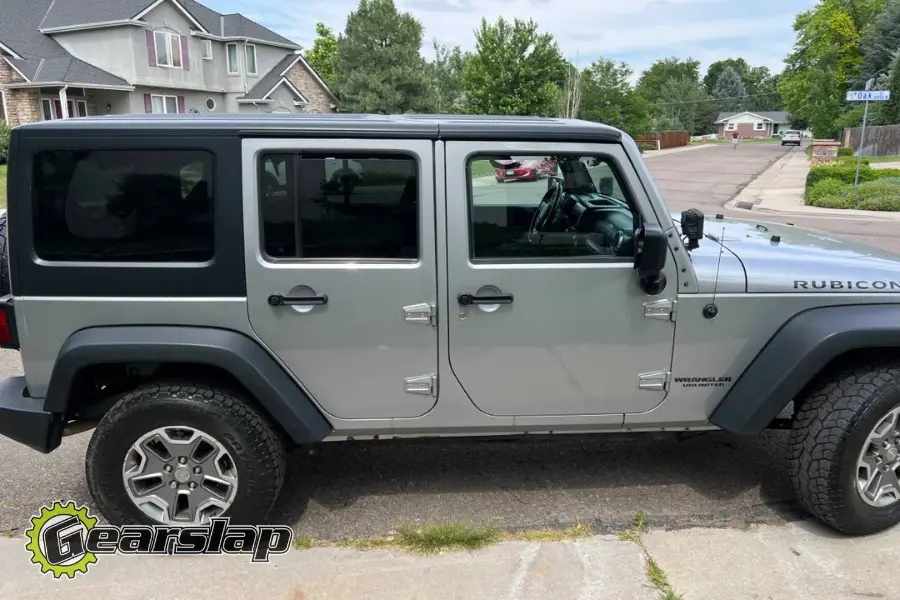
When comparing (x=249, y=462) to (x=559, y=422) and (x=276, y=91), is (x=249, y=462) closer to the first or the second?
(x=559, y=422)

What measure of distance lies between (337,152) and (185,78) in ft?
118

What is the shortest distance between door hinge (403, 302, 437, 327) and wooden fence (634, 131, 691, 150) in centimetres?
5462

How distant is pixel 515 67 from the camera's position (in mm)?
38156

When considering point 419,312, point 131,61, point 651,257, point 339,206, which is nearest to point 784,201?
point 651,257

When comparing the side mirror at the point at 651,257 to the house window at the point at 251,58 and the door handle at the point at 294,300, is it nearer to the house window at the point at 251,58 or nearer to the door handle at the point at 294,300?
the door handle at the point at 294,300

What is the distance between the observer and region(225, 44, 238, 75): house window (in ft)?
123

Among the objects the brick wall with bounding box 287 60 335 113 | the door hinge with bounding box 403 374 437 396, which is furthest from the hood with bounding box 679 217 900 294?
the brick wall with bounding box 287 60 335 113

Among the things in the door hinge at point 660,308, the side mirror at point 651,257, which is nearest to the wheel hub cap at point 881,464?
the door hinge at point 660,308

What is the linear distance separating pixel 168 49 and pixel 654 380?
3590 centimetres

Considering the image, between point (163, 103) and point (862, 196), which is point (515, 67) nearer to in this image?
point (163, 103)

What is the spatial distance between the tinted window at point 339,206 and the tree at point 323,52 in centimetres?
5043

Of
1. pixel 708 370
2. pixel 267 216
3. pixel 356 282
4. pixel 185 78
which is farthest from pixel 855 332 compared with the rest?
pixel 185 78

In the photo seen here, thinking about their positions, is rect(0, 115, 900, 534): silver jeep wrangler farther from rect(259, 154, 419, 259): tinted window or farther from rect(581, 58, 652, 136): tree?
rect(581, 58, 652, 136): tree

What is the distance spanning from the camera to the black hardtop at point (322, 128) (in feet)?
8.98
